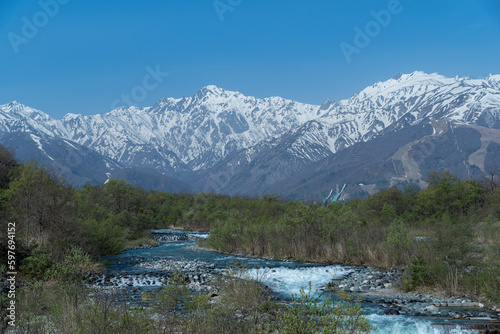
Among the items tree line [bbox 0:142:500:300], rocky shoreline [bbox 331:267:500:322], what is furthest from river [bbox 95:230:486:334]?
tree line [bbox 0:142:500:300]

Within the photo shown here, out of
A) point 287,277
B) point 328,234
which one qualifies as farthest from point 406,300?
point 328,234

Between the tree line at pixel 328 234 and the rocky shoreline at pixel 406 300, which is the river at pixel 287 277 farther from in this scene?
the tree line at pixel 328 234

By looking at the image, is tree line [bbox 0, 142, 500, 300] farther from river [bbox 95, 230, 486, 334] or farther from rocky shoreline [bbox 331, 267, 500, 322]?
river [bbox 95, 230, 486, 334]

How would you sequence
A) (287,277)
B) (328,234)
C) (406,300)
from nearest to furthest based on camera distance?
(406,300) < (287,277) < (328,234)

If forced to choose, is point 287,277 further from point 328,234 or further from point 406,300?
point 328,234

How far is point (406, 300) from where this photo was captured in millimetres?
21859

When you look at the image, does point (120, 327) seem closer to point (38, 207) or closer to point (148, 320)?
point (148, 320)

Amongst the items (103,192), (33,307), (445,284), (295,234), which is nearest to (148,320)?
(33,307)

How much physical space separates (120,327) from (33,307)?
5.62m

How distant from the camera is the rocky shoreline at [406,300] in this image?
61.1 ft

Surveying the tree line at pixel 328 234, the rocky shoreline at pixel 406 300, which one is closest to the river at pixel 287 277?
the rocky shoreline at pixel 406 300

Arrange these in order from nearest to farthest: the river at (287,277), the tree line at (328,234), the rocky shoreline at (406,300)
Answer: the river at (287,277) < the rocky shoreline at (406,300) < the tree line at (328,234)

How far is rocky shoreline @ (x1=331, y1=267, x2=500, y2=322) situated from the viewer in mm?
18625

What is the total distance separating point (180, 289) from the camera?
1377 centimetres
